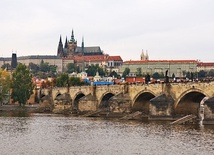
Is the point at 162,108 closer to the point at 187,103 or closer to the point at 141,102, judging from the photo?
the point at 187,103

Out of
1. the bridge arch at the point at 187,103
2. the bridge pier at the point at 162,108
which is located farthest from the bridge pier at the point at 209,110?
the bridge pier at the point at 162,108

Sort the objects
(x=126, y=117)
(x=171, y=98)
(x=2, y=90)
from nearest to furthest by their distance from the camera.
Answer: (x=171, y=98), (x=126, y=117), (x=2, y=90)

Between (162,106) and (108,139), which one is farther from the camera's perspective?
(162,106)

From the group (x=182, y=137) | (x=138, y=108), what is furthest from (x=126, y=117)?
(x=182, y=137)

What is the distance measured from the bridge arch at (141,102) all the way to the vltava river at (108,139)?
11.3 metres

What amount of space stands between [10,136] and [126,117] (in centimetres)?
2136

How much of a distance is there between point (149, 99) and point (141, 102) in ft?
3.72

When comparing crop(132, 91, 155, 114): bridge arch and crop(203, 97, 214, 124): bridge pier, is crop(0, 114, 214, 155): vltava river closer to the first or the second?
crop(203, 97, 214, 124): bridge pier

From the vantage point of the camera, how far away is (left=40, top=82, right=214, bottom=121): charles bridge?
57678 millimetres

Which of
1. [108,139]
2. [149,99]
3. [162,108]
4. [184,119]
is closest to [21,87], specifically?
[149,99]

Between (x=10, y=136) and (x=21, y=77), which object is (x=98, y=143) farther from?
(x=21, y=77)

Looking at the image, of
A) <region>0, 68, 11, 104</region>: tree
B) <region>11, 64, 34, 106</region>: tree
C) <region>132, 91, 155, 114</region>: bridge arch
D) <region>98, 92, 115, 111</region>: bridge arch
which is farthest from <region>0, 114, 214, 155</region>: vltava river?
<region>0, 68, 11, 104</region>: tree

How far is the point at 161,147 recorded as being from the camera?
1528 inches

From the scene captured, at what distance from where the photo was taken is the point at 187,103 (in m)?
61.1
